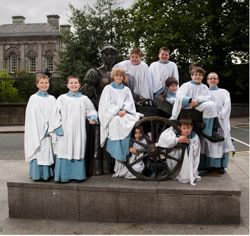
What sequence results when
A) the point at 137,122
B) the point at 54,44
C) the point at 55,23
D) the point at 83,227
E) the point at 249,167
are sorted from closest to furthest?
the point at 83,227, the point at 137,122, the point at 249,167, the point at 54,44, the point at 55,23

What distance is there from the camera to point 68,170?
5.53 m

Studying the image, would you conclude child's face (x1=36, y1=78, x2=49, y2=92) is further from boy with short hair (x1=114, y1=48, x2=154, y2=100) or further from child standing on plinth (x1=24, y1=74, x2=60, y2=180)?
boy with short hair (x1=114, y1=48, x2=154, y2=100)

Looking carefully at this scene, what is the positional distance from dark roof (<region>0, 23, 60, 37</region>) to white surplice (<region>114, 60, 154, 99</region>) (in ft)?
173

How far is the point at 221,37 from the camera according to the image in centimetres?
2581

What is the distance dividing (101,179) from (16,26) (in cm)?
6059

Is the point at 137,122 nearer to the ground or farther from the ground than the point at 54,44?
nearer to the ground

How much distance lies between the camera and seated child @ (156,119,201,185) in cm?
553

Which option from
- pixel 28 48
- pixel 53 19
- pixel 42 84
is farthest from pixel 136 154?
pixel 53 19

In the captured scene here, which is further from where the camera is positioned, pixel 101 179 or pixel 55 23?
pixel 55 23

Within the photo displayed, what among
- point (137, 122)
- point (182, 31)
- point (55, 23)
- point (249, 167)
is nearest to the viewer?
point (137, 122)

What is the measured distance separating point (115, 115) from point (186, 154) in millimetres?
1082

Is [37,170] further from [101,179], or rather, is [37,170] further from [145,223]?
[145,223]

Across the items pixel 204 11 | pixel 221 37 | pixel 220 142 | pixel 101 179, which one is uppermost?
pixel 204 11

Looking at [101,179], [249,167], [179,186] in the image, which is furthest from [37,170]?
[249,167]
